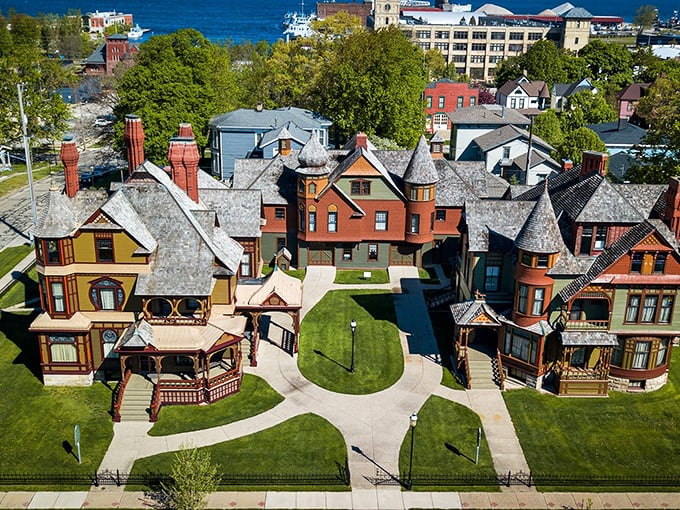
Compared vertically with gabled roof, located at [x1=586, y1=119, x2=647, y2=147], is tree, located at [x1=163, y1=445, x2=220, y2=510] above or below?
below

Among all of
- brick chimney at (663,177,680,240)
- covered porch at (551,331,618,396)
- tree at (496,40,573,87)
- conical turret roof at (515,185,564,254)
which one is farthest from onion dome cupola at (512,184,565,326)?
tree at (496,40,573,87)

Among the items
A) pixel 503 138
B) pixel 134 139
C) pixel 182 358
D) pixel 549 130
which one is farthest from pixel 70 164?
pixel 549 130

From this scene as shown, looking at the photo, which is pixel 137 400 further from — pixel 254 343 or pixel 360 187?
pixel 360 187

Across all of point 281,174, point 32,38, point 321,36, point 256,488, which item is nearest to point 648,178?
point 281,174

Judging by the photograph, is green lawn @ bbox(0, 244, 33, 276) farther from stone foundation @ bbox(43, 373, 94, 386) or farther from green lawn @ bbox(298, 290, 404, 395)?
green lawn @ bbox(298, 290, 404, 395)

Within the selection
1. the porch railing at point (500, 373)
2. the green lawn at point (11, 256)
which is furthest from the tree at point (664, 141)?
the green lawn at point (11, 256)

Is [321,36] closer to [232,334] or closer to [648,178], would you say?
[648,178]

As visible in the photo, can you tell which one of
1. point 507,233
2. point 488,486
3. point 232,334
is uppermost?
point 507,233
